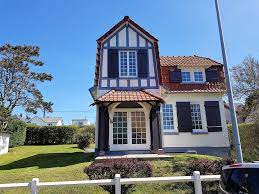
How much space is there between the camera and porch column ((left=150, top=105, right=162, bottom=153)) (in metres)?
15.9

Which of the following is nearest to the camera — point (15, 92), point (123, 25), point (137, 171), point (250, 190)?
point (250, 190)

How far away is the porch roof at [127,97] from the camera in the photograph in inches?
610

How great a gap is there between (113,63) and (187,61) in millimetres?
7491

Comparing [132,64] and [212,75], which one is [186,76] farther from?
[132,64]

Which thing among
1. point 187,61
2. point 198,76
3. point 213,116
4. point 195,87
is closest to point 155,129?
point 213,116

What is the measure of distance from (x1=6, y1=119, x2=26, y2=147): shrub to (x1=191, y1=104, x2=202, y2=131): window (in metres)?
18.5

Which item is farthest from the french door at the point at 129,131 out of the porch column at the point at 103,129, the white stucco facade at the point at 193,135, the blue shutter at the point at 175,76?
the blue shutter at the point at 175,76

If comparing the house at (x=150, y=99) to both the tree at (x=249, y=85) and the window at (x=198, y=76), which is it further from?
the tree at (x=249, y=85)

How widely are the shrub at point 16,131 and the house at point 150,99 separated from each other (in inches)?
552

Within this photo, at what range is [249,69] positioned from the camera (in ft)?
50.3

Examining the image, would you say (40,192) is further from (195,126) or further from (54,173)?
(195,126)

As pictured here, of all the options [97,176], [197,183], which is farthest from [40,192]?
[197,183]

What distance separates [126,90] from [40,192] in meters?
9.62

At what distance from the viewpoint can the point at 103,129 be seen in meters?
16.1
